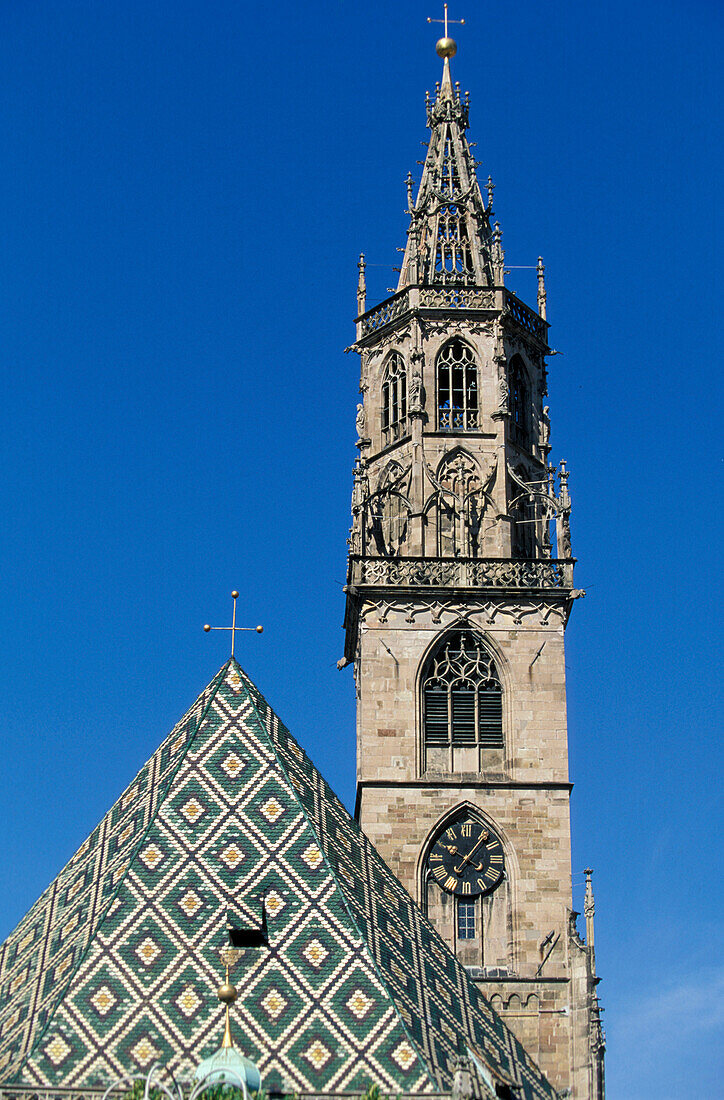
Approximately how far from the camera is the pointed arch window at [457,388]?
33.3 metres

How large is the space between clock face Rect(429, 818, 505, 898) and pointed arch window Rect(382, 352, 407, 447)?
22.5 ft

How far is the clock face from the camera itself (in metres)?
29.6

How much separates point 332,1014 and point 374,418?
1586 centimetres

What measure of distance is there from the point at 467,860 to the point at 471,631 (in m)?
3.52

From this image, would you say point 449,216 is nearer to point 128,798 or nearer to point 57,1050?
point 128,798

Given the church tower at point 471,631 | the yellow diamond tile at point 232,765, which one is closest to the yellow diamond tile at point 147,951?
the yellow diamond tile at point 232,765

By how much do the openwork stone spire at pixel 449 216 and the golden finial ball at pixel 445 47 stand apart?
49 cm

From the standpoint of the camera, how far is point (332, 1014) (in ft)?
63.8

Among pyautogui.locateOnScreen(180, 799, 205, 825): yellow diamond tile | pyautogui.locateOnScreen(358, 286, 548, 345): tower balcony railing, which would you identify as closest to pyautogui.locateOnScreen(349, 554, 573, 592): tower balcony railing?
Result: pyautogui.locateOnScreen(358, 286, 548, 345): tower balcony railing

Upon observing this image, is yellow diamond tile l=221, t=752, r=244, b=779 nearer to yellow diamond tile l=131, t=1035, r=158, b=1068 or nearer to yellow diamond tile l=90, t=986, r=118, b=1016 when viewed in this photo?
yellow diamond tile l=90, t=986, r=118, b=1016

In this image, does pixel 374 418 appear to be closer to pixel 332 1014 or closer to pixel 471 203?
pixel 471 203

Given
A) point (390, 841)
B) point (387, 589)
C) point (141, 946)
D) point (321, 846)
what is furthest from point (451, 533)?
point (141, 946)

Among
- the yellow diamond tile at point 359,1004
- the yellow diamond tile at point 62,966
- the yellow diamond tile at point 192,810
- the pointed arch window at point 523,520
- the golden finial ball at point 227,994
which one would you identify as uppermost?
the pointed arch window at point 523,520

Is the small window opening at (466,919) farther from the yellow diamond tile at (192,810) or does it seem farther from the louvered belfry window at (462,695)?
the yellow diamond tile at (192,810)
